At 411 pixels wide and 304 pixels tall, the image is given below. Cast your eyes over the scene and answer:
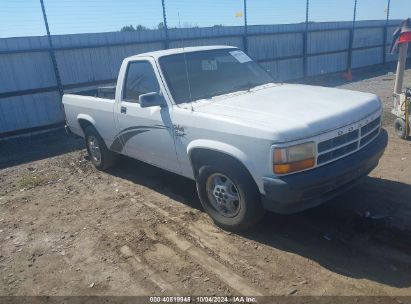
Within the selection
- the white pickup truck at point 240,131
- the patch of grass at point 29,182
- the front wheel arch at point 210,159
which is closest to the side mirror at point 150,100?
the white pickup truck at point 240,131

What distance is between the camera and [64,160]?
25.9 feet

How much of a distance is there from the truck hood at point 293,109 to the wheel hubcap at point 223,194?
0.75 meters

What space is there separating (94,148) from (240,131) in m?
4.01

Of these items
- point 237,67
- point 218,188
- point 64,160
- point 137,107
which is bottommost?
point 64,160

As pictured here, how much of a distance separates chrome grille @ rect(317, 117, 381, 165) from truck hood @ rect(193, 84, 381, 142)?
13 cm

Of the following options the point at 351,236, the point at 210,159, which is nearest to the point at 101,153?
the point at 210,159

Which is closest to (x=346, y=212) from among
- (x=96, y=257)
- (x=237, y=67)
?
(x=237, y=67)

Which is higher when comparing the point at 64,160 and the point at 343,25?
the point at 343,25

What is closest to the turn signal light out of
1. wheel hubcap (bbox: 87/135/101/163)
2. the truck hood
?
the truck hood

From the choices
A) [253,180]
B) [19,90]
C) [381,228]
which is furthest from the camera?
[19,90]

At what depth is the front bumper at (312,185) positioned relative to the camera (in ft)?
11.1

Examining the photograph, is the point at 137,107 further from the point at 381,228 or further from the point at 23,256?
the point at 381,228

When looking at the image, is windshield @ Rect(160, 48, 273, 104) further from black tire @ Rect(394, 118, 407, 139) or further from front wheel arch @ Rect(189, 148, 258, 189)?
black tire @ Rect(394, 118, 407, 139)

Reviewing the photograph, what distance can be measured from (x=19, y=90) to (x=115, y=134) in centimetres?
585
